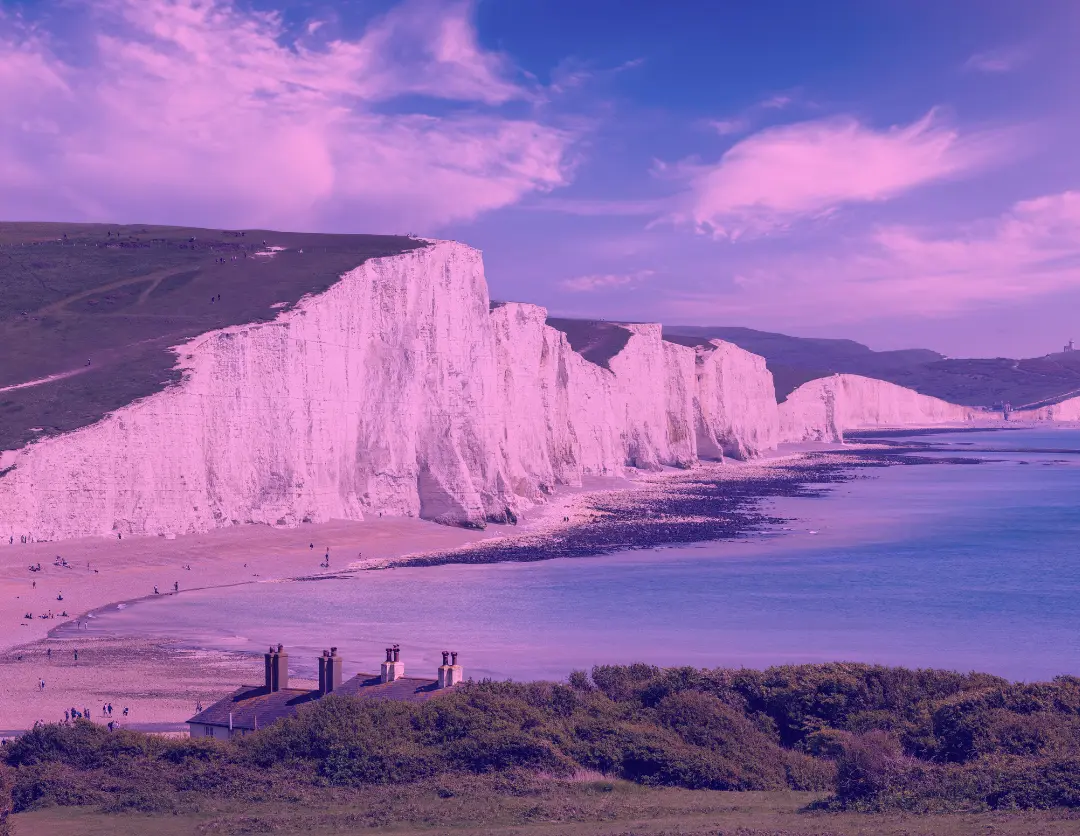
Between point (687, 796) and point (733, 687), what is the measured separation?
4.72 m

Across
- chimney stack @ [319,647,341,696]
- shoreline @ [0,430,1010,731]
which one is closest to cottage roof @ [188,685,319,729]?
chimney stack @ [319,647,341,696]

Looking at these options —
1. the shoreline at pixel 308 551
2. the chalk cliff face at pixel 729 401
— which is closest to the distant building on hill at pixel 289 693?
the shoreline at pixel 308 551

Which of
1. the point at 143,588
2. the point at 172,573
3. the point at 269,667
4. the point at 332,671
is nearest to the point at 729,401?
the point at 172,573

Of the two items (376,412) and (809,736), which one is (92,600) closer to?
(376,412)

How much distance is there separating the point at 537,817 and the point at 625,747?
118 inches

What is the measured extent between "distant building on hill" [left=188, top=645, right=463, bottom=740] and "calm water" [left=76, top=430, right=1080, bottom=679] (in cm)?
664

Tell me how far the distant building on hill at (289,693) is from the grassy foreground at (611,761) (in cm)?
115

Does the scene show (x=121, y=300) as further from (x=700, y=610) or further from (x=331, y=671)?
(x=331, y=671)

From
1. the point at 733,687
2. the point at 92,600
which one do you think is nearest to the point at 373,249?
the point at 92,600

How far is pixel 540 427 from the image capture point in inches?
3214

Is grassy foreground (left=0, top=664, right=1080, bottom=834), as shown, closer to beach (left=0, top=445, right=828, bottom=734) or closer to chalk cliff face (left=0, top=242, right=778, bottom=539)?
beach (left=0, top=445, right=828, bottom=734)

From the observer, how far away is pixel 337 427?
56062mm

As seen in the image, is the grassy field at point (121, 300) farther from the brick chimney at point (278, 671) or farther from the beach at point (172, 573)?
the brick chimney at point (278, 671)

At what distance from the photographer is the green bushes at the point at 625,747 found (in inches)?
622
